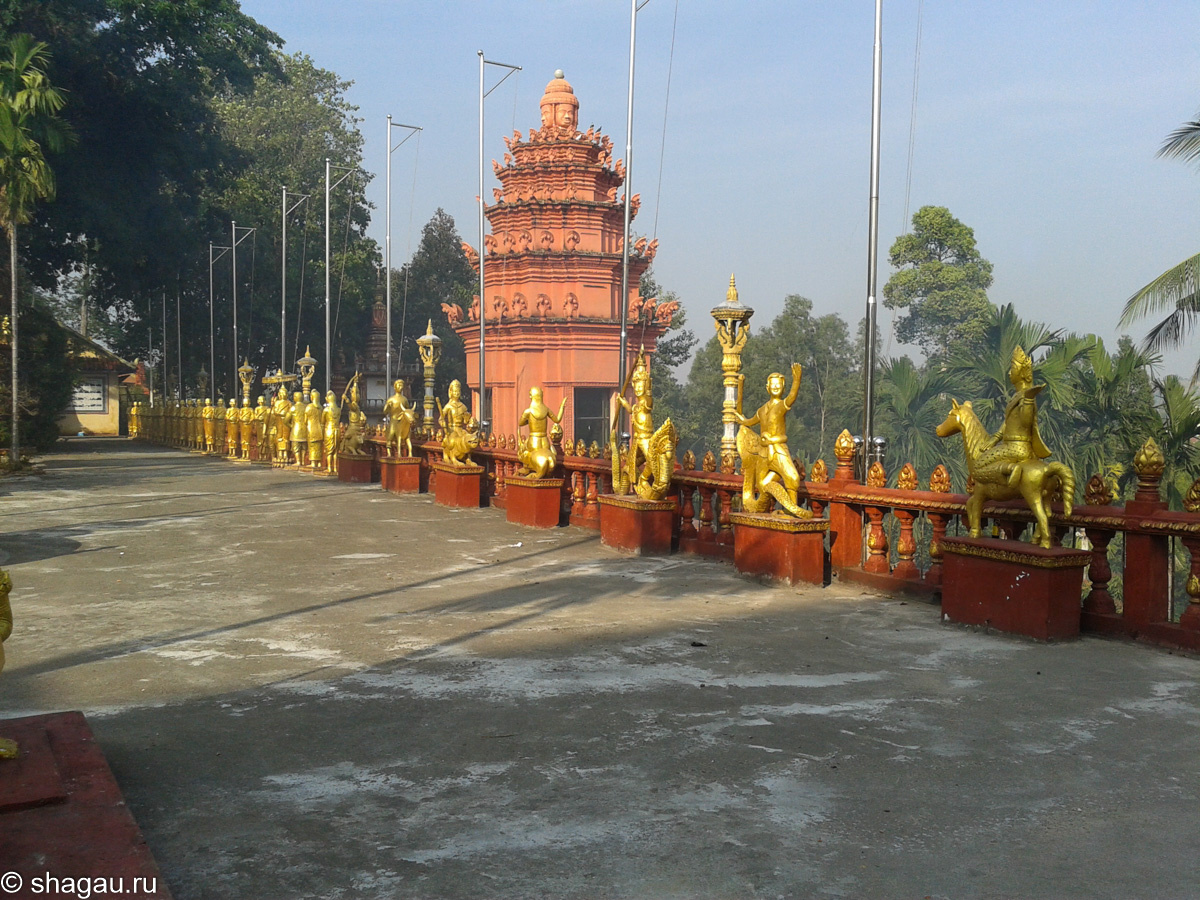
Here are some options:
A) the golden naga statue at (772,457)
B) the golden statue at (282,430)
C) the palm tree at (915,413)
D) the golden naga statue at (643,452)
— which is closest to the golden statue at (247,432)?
the golden statue at (282,430)

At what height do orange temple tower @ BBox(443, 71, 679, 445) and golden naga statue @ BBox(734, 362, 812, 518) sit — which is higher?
orange temple tower @ BBox(443, 71, 679, 445)

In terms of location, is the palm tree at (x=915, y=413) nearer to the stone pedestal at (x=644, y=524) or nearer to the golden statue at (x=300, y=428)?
the golden statue at (x=300, y=428)

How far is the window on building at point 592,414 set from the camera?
3581 centimetres

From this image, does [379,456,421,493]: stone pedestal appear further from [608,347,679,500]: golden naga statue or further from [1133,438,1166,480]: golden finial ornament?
[1133,438,1166,480]: golden finial ornament

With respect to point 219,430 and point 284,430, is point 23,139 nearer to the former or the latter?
point 284,430

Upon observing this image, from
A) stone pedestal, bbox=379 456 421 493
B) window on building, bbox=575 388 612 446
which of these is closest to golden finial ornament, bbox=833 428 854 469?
stone pedestal, bbox=379 456 421 493

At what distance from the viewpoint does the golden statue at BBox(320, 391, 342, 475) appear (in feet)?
84.2

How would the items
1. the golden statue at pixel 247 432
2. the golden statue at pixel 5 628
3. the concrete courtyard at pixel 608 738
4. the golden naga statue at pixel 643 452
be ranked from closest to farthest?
the concrete courtyard at pixel 608 738
the golden statue at pixel 5 628
the golden naga statue at pixel 643 452
the golden statue at pixel 247 432

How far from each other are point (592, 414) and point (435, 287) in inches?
949

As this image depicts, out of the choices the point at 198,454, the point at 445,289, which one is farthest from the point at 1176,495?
the point at 445,289

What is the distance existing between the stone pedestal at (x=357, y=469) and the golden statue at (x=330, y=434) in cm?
260

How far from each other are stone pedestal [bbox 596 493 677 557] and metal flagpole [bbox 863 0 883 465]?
Answer: 2171 mm

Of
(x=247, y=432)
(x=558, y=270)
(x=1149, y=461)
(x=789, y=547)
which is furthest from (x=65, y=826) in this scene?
(x=558, y=270)

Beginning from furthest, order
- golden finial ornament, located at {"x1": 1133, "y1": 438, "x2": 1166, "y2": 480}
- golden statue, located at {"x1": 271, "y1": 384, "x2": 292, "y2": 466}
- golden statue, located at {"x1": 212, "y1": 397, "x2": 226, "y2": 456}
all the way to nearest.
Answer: golden statue, located at {"x1": 212, "y1": 397, "x2": 226, "y2": 456} → golden statue, located at {"x1": 271, "y1": 384, "x2": 292, "y2": 466} → golden finial ornament, located at {"x1": 1133, "y1": 438, "x2": 1166, "y2": 480}
